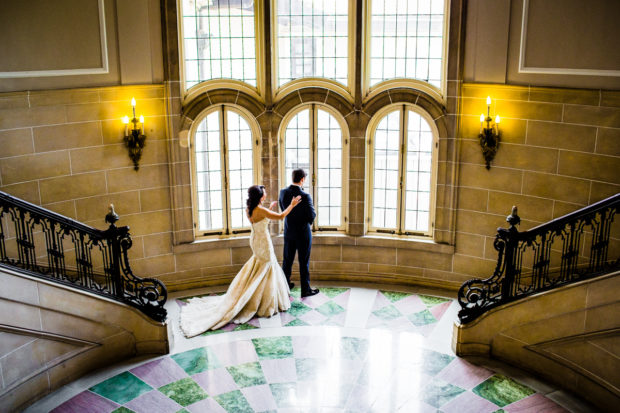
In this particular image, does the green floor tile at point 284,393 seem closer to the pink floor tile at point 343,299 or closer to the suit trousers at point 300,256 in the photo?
the pink floor tile at point 343,299

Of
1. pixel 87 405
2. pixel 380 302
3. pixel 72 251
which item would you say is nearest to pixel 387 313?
pixel 380 302

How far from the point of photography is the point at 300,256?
8680 mm

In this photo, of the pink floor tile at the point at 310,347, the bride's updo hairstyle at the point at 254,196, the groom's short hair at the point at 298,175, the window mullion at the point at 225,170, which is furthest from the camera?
the window mullion at the point at 225,170

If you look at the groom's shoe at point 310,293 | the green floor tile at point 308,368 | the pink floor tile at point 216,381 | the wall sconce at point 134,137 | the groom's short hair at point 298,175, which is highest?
the wall sconce at point 134,137

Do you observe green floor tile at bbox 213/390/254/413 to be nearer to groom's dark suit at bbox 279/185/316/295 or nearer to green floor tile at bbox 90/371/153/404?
green floor tile at bbox 90/371/153/404

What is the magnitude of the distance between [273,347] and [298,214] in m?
1.91

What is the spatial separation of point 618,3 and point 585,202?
237cm

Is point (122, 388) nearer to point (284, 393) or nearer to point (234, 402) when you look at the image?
point (234, 402)

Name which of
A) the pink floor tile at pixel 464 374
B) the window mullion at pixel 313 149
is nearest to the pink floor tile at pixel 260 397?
the pink floor tile at pixel 464 374

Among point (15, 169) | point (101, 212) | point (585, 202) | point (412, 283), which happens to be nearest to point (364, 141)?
point (412, 283)

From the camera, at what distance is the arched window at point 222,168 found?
9000 mm

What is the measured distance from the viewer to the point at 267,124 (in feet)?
29.7

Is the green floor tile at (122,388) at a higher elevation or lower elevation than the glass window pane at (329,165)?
lower

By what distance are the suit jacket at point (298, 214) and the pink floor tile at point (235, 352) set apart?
1757 mm
